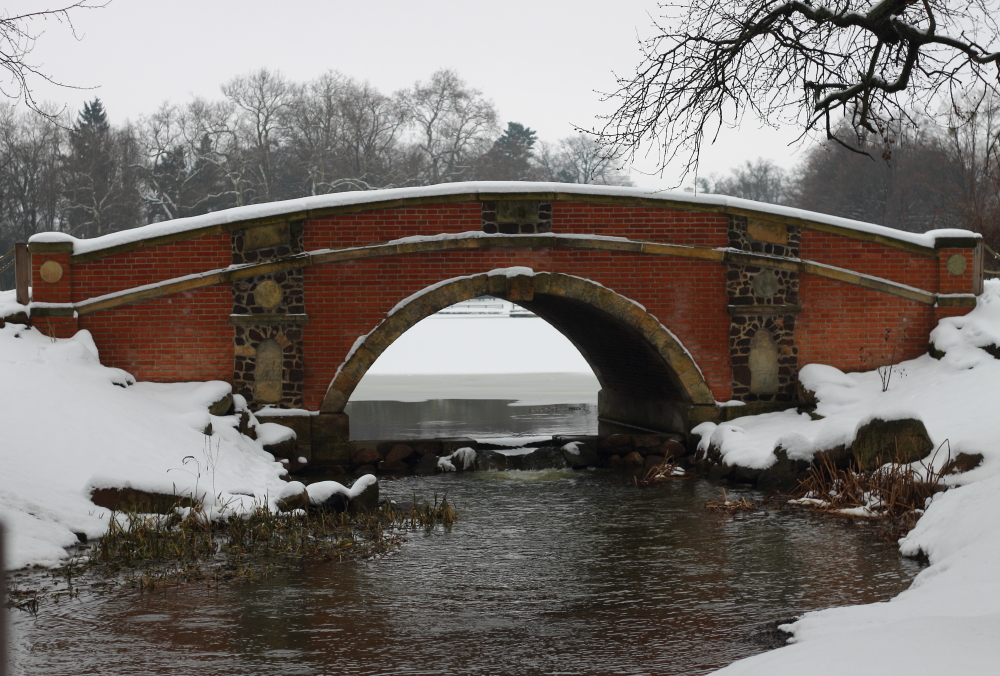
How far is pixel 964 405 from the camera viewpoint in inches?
443

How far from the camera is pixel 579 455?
13.5 m

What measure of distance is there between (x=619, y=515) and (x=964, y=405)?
422 cm

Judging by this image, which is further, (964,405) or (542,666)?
(964,405)

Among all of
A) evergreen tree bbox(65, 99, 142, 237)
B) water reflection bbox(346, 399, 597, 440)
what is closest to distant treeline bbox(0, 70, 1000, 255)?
evergreen tree bbox(65, 99, 142, 237)

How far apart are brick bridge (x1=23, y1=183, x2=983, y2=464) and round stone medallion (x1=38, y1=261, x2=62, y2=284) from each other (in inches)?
0.7

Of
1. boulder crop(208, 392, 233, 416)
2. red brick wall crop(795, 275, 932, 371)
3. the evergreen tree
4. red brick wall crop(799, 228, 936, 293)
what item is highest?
the evergreen tree

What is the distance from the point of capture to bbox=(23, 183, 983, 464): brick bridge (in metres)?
12.5

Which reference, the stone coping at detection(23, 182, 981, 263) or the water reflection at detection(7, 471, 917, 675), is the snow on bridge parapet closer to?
the stone coping at detection(23, 182, 981, 263)


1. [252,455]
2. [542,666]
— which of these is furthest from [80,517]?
[542,666]

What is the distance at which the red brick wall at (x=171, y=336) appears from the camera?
12461 mm

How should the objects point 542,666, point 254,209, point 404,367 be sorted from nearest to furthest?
point 542,666 < point 254,209 < point 404,367

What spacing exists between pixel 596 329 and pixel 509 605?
9340 mm

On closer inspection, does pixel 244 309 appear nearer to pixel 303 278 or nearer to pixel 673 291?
pixel 303 278

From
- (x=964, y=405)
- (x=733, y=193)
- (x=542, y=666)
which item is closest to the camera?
(x=542, y=666)
